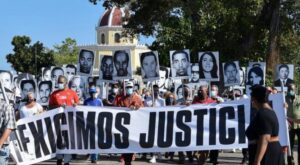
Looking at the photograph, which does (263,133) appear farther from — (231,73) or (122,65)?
(231,73)

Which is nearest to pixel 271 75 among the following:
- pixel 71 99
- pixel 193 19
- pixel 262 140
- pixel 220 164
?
pixel 193 19

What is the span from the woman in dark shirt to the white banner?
5548 mm

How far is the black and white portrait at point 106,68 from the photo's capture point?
18938 mm

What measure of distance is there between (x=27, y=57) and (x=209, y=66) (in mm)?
71182

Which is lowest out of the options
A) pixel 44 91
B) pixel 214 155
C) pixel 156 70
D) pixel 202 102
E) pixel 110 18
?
pixel 214 155

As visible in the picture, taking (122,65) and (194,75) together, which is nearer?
(122,65)

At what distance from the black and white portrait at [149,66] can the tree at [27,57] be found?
2793 inches

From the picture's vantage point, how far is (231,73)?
2059 centimetres

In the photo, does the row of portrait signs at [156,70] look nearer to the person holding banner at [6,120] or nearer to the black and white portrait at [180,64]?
the black and white portrait at [180,64]

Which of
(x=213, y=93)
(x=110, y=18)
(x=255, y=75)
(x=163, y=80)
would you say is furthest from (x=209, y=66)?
(x=110, y=18)

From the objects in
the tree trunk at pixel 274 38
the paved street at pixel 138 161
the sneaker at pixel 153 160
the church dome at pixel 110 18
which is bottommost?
the paved street at pixel 138 161

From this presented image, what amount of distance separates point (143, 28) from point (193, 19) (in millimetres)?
3174

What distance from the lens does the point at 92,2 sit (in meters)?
34.3

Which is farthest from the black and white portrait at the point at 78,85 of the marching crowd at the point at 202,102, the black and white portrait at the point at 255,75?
the black and white portrait at the point at 255,75
